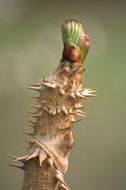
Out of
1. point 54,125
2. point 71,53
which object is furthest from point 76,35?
point 54,125

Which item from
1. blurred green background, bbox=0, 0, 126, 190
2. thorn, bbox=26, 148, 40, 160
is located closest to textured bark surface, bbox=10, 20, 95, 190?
thorn, bbox=26, 148, 40, 160

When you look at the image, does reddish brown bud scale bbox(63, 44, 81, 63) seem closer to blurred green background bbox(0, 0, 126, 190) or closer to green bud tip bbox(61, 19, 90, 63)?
green bud tip bbox(61, 19, 90, 63)

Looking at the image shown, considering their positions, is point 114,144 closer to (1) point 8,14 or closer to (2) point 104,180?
(2) point 104,180

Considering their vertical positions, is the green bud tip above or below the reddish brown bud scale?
above

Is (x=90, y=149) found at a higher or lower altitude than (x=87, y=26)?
lower

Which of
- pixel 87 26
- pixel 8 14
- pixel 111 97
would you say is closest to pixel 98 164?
pixel 111 97

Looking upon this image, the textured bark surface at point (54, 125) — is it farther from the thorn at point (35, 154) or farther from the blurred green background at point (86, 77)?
the blurred green background at point (86, 77)
